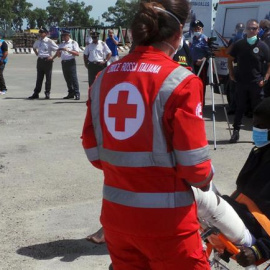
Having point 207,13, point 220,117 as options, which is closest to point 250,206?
point 220,117

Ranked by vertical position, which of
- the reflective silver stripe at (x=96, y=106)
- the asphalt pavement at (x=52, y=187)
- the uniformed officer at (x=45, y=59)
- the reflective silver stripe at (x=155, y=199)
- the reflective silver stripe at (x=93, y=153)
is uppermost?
Answer: the reflective silver stripe at (x=96, y=106)

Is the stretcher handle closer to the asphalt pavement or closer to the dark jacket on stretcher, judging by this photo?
the dark jacket on stretcher

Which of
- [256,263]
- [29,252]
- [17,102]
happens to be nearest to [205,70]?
[17,102]

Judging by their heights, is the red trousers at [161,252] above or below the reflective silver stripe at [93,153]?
below

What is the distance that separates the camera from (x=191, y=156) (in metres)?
2.28

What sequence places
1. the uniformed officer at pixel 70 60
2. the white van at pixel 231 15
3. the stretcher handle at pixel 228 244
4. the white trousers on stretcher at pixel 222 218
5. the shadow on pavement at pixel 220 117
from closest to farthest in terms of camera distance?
the white trousers on stretcher at pixel 222 218
the stretcher handle at pixel 228 244
the shadow on pavement at pixel 220 117
the white van at pixel 231 15
the uniformed officer at pixel 70 60

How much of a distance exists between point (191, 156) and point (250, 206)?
49.9 inches

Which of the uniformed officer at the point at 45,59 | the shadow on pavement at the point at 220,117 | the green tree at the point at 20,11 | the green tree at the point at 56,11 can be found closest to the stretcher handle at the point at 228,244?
the shadow on pavement at the point at 220,117

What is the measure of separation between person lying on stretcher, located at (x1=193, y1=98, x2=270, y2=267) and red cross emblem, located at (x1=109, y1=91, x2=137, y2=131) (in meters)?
0.54

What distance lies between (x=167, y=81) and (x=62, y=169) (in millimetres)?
5015

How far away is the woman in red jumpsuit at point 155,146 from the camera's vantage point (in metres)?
2.29

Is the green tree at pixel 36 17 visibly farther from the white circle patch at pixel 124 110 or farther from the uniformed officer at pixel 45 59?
the white circle patch at pixel 124 110

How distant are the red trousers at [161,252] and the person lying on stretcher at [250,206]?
35 centimetres

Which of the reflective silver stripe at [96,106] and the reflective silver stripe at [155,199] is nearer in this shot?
the reflective silver stripe at [155,199]
